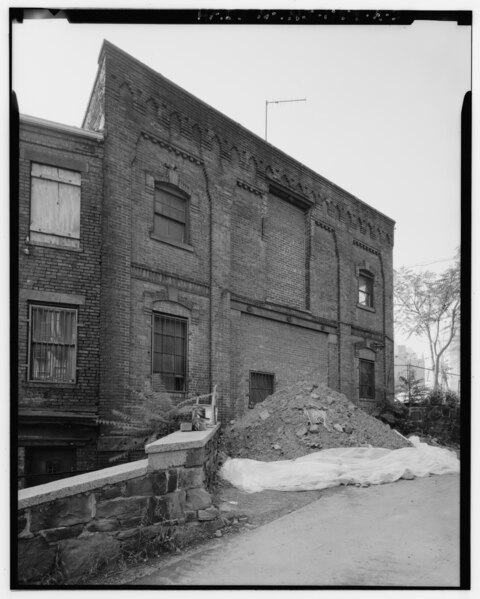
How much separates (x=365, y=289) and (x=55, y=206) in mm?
10643

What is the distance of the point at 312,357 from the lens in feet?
48.4

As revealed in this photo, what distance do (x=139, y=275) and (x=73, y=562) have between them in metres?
6.43

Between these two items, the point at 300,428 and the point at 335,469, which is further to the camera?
the point at 300,428

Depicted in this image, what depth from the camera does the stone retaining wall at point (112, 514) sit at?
4762mm

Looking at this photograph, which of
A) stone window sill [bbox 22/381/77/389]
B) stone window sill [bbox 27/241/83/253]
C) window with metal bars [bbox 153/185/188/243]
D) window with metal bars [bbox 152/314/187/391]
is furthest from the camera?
window with metal bars [bbox 153/185/188/243]

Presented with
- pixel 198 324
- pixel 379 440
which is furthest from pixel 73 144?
pixel 379 440

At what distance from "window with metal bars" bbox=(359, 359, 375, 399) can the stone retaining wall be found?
11.1 meters

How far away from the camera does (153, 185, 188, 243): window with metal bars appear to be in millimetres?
11148

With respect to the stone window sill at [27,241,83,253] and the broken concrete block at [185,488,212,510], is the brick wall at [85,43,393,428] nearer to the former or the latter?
the stone window sill at [27,241,83,253]

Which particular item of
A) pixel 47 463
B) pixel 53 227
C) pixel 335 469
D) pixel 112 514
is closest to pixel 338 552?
pixel 112 514

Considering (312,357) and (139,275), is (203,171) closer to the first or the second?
(139,275)

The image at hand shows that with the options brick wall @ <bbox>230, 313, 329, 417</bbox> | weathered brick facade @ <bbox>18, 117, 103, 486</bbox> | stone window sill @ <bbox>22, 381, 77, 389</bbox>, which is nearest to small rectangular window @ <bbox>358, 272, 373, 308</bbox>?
brick wall @ <bbox>230, 313, 329, 417</bbox>

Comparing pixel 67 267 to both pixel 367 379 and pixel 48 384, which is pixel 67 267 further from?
pixel 367 379

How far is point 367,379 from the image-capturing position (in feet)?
55.0
